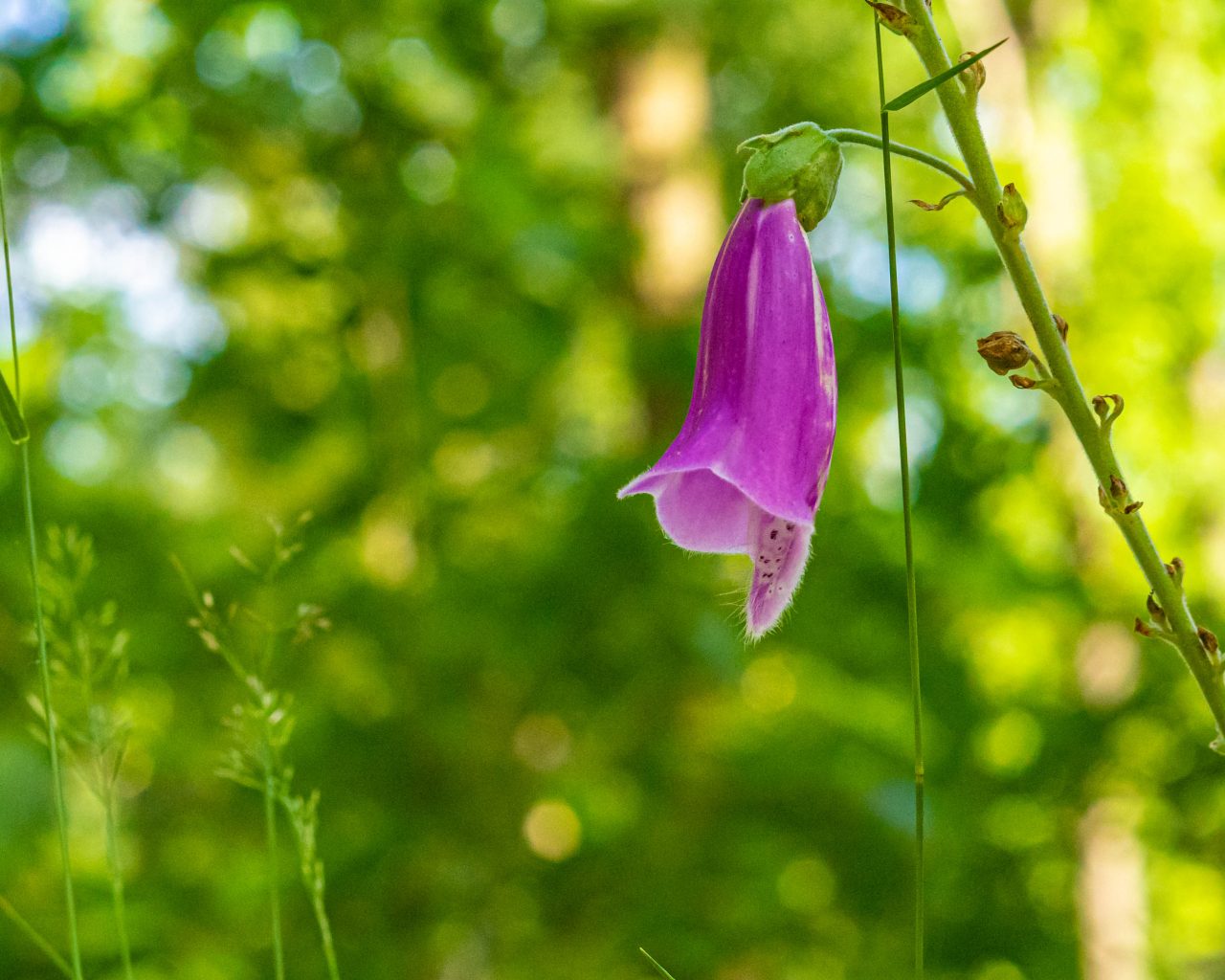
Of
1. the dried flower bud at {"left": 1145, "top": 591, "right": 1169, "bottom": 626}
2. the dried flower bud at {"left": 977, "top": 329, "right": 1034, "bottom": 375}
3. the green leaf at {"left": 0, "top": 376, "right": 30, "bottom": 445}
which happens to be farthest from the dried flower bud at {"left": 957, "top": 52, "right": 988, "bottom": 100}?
the green leaf at {"left": 0, "top": 376, "right": 30, "bottom": 445}

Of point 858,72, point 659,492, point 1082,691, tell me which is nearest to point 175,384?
point 659,492

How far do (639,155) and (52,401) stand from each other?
1.58 m

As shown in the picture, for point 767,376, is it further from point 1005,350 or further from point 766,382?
point 1005,350

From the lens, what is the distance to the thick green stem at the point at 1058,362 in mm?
599

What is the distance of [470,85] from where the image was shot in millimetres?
2400

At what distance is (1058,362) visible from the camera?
24.1 inches

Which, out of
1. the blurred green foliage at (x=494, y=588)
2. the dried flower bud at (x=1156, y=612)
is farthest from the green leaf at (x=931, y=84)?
the blurred green foliage at (x=494, y=588)

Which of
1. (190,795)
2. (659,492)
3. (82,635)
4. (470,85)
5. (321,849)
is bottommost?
(190,795)

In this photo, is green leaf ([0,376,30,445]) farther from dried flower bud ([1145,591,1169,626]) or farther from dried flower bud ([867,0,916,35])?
dried flower bud ([1145,591,1169,626])

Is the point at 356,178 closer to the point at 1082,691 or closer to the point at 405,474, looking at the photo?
the point at 405,474

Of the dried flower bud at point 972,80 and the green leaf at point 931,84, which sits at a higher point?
the dried flower bud at point 972,80

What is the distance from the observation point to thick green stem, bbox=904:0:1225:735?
1.97ft

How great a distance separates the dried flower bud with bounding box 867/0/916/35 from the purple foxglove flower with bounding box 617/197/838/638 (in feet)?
0.38

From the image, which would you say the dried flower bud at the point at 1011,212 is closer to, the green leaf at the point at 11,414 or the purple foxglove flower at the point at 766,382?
the purple foxglove flower at the point at 766,382
